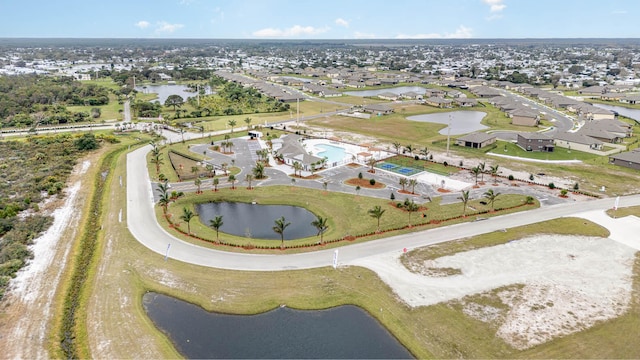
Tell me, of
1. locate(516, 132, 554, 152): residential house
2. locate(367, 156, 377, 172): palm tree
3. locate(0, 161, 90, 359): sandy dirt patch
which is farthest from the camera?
locate(516, 132, 554, 152): residential house

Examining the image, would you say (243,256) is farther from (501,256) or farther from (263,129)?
(263,129)

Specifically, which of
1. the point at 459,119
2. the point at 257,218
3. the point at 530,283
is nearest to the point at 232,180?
the point at 257,218

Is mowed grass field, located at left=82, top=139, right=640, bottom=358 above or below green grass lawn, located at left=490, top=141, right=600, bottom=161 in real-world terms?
below

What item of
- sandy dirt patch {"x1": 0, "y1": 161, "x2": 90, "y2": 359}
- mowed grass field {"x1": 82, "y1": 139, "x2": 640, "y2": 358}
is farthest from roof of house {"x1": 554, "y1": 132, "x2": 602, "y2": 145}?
sandy dirt patch {"x1": 0, "y1": 161, "x2": 90, "y2": 359}

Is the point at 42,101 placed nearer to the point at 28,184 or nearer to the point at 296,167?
the point at 28,184

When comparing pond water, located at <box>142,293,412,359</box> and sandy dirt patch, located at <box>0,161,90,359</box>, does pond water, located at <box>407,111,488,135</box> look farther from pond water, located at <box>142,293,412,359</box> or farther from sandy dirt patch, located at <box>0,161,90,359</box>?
sandy dirt patch, located at <box>0,161,90,359</box>

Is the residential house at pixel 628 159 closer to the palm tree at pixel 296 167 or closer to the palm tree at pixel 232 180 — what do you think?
the palm tree at pixel 296 167

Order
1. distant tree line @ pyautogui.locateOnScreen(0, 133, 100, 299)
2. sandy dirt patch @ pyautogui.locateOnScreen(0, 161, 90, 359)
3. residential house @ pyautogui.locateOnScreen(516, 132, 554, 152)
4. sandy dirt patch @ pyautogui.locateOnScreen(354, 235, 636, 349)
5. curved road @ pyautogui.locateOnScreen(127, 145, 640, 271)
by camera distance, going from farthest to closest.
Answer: residential house @ pyautogui.locateOnScreen(516, 132, 554, 152), distant tree line @ pyautogui.locateOnScreen(0, 133, 100, 299), curved road @ pyautogui.locateOnScreen(127, 145, 640, 271), sandy dirt patch @ pyautogui.locateOnScreen(354, 235, 636, 349), sandy dirt patch @ pyautogui.locateOnScreen(0, 161, 90, 359)
